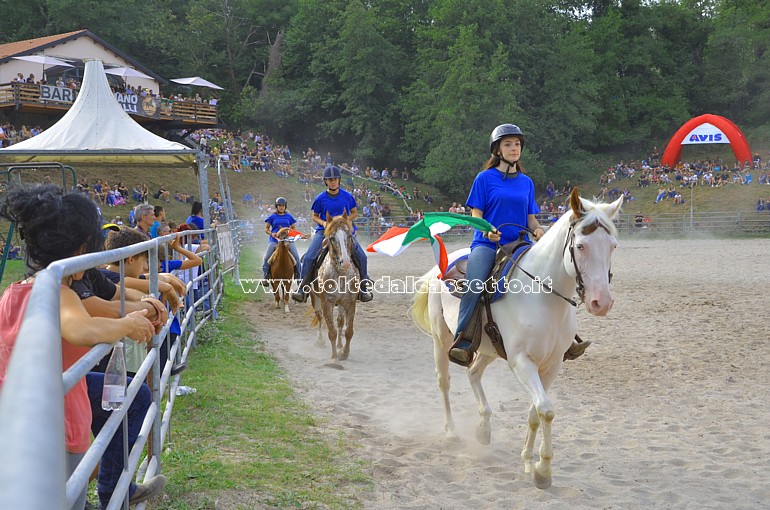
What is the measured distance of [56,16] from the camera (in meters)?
51.5

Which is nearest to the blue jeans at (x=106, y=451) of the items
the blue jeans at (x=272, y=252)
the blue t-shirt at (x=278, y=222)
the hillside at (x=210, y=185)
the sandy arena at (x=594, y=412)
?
the sandy arena at (x=594, y=412)

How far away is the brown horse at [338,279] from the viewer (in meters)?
9.52

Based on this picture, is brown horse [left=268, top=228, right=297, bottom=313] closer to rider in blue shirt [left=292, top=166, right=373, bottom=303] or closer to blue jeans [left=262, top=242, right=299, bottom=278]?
blue jeans [left=262, top=242, right=299, bottom=278]

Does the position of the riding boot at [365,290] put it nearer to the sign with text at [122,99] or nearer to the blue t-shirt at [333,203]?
the blue t-shirt at [333,203]

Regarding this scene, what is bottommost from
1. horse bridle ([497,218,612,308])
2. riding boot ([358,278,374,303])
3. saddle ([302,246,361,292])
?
riding boot ([358,278,374,303])

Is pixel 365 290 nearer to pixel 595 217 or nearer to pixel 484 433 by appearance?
pixel 484 433

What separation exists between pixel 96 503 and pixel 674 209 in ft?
133

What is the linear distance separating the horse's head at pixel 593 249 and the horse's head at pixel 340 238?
15.5ft

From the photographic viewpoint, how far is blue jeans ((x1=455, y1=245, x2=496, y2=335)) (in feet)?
19.2

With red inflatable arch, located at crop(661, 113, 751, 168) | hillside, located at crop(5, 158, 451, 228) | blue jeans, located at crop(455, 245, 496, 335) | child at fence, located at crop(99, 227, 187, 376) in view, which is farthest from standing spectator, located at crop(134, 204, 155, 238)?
red inflatable arch, located at crop(661, 113, 751, 168)

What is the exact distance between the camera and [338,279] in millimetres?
9836

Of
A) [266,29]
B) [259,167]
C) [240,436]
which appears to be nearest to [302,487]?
[240,436]

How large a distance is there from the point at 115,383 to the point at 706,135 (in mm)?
44302

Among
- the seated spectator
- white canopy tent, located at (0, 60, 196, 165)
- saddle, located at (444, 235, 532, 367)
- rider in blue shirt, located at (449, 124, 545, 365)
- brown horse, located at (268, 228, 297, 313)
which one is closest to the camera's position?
saddle, located at (444, 235, 532, 367)
